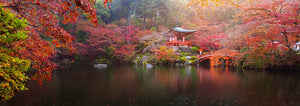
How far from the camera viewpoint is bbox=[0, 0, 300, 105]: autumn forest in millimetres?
3395

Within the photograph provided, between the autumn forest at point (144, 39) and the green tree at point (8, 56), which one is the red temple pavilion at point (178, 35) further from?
the green tree at point (8, 56)

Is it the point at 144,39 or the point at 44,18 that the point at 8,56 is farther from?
the point at 144,39

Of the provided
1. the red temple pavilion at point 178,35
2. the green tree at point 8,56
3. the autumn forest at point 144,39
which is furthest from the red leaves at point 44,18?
the red temple pavilion at point 178,35

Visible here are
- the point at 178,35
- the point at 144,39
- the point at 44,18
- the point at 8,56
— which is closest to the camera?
the point at 8,56

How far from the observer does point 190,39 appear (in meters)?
23.2

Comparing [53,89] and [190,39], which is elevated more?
[190,39]

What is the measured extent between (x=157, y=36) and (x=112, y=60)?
5869 millimetres

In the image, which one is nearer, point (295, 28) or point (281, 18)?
point (295, 28)

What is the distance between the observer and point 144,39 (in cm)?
2102

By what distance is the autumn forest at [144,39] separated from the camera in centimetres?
339

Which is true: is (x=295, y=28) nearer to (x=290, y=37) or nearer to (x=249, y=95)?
(x=290, y=37)

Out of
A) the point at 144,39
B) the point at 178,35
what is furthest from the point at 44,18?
the point at 178,35

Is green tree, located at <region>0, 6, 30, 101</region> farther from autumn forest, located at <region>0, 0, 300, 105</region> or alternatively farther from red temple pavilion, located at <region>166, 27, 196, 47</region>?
red temple pavilion, located at <region>166, 27, 196, 47</region>

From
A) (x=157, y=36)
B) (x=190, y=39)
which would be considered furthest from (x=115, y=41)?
(x=190, y=39)
